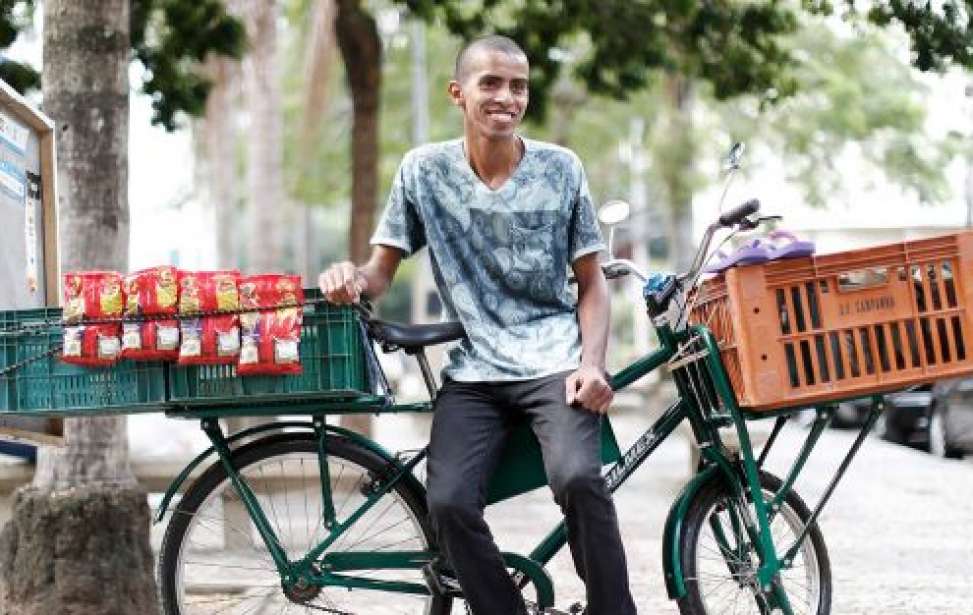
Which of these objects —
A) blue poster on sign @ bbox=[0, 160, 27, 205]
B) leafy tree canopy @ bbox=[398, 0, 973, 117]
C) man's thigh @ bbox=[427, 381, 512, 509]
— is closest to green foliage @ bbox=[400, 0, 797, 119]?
leafy tree canopy @ bbox=[398, 0, 973, 117]

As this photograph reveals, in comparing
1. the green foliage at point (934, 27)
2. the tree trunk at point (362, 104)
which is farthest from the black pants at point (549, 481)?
the tree trunk at point (362, 104)

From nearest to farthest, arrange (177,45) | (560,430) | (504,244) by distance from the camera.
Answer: (560,430)
(504,244)
(177,45)

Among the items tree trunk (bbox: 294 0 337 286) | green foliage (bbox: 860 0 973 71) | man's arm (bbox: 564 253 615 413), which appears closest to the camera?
man's arm (bbox: 564 253 615 413)

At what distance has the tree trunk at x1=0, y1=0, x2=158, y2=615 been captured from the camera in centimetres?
587

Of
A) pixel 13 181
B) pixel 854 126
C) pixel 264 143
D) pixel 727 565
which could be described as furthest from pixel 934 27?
pixel 854 126

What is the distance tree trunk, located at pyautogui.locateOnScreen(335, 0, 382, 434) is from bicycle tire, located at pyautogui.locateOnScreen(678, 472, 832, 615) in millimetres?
7851

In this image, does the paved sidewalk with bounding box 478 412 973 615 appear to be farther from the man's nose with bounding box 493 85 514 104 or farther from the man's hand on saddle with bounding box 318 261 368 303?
the man's nose with bounding box 493 85 514 104

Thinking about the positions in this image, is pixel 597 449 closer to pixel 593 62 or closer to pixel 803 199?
pixel 593 62

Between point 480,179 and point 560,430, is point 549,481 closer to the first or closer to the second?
point 560,430

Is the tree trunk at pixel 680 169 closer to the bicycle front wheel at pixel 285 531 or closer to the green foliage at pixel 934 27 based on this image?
the green foliage at pixel 934 27

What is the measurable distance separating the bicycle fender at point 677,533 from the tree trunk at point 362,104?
8.30 metres

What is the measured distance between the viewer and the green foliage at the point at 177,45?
10.9 meters

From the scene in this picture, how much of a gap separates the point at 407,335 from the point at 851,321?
1.17m

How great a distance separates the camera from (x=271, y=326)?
4027mm
